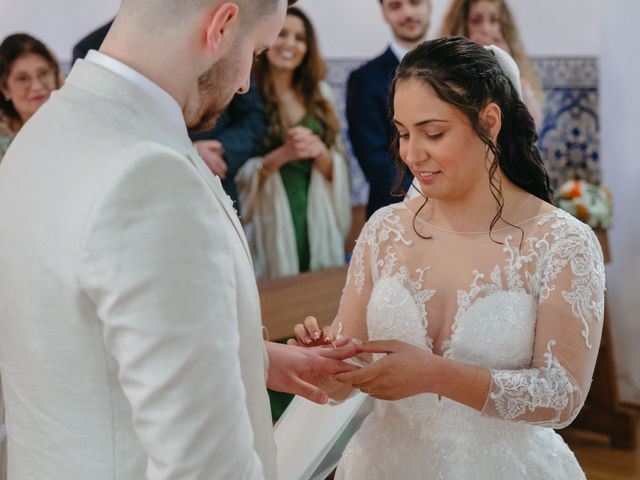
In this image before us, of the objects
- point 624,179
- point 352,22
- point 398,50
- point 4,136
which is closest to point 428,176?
point 4,136

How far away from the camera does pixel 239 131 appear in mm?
4043

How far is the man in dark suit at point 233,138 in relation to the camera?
12.7ft

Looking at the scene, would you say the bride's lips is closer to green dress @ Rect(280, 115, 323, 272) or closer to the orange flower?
green dress @ Rect(280, 115, 323, 272)

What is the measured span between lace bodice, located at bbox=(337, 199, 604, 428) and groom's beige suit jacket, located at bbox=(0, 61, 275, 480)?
892mm

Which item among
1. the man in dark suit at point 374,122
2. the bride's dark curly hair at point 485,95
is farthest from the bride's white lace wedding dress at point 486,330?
the man in dark suit at point 374,122

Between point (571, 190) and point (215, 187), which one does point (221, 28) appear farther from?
point (571, 190)

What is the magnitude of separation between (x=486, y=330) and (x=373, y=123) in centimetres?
269

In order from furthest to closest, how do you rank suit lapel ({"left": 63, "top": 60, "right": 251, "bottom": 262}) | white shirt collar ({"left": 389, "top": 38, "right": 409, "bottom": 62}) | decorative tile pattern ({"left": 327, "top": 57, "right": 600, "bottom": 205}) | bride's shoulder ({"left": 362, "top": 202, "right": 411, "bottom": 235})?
1. decorative tile pattern ({"left": 327, "top": 57, "right": 600, "bottom": 205})
2. white shirt collar ({"left": 389, "top": 38, "right": 409, "bottom": 62})
3. bride's shoulder ({"left": 362, "top": 202, "right": 411, "bottom": 235})
4. suit lapel ({"left": 63, "top": 60, "right": 251, "bottom": 262})

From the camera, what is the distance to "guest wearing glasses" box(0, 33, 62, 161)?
10.5 ft

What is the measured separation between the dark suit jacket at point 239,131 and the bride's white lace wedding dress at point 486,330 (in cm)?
196

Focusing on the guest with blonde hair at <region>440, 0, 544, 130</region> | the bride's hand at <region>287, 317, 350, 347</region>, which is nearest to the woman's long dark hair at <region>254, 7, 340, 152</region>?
the guest with blonde hair at <region>440, 0, 544, 130</region>

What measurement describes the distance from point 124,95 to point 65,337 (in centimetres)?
33

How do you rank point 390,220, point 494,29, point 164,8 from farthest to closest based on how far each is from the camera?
point 494,29 → point 390,220 → point 164,8

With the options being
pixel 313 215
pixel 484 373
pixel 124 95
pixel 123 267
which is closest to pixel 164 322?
pixel 123 267
